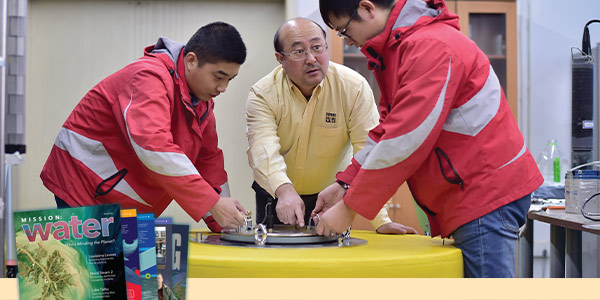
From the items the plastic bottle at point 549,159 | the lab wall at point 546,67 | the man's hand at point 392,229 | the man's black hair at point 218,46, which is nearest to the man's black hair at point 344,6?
the man's black hair at point 218,46

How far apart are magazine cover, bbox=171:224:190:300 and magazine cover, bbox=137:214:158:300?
0.03 metres

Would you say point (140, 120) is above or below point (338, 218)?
above

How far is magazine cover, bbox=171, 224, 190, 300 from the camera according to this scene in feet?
2.99

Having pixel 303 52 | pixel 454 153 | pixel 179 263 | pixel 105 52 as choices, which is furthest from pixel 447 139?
pixel 105 52

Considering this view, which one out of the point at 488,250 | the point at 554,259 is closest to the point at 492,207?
the point at 488,250

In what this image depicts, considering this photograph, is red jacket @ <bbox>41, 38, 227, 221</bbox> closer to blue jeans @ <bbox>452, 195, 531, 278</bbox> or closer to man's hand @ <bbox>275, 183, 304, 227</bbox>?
man's hand @ <bbox>275, 183, 304, 227</bbox>

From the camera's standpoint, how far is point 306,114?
2219 mm

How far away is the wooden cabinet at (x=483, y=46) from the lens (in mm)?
3828

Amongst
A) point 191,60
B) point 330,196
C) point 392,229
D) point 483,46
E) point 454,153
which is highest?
point 483,46

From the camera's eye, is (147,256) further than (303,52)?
No

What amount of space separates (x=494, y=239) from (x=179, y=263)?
0.70 m

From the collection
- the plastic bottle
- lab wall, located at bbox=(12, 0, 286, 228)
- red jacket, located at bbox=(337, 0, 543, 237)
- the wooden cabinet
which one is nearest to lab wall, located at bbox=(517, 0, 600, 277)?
the plastic bottle

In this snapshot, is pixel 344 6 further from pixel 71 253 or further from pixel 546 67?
pixel 546 67

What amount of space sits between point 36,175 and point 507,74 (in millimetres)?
3291
